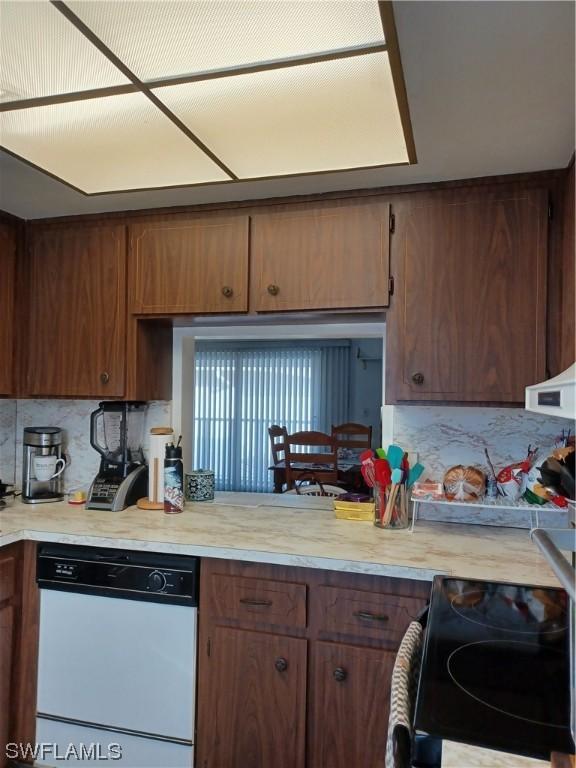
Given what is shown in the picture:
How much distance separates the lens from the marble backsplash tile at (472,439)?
2.02 meters

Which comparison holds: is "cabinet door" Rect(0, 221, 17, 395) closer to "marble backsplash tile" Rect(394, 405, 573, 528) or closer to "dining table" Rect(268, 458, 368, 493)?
"marble backsplash tile" Rect(394, 405, 573, 528)

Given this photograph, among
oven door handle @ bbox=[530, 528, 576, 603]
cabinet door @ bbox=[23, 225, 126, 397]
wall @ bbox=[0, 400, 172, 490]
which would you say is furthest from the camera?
wall @ bbox=[0, 400, 172, 490]

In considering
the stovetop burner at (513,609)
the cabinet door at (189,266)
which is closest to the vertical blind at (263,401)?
the cabinet door at (189,266)

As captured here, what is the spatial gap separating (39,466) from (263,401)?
13.1 feet

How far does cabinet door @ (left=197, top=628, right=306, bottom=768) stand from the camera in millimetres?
1647

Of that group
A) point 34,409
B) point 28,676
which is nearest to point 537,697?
point 28,676

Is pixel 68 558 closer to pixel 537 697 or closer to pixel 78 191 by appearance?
pixel 78 191

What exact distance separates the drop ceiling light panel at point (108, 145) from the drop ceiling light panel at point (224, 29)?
222 mm

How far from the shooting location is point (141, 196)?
81.7 inches

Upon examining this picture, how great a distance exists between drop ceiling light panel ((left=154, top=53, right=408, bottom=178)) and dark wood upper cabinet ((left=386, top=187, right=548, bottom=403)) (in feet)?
1.04

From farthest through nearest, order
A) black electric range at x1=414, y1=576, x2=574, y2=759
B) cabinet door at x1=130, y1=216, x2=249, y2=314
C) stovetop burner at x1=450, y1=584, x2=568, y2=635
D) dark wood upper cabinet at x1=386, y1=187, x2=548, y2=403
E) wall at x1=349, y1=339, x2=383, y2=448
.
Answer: wall at x1=349, y1=339, x2=383, y2=448 < cabinet door at x1=130, y1=216, x2=249, y2=314 < dark wood upper cabinet at x1=386, y1=187, x2=548, y2=403 < stovetop burner at x1=450, y1=584, x2=568, y2=635 < black electric range at x1=414, y1=576, x2=574, y2=759

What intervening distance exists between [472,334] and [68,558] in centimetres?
165

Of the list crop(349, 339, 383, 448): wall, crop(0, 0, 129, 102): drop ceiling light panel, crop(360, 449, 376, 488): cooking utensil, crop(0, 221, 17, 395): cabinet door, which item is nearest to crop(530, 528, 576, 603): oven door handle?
crop(360, 449, 376, 488): cooking utensil

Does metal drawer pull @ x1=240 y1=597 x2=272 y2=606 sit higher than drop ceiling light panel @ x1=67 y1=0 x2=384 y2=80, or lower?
lower
